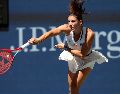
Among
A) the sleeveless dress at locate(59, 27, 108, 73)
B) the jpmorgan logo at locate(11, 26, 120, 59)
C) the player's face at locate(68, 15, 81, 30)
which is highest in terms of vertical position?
the player's face at locate(68, 15, 81, 30)

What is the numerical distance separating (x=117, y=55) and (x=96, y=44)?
35 cm

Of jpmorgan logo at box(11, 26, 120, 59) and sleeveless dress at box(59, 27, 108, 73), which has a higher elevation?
jpmorgan logo at box(11, 26, 120, 59)

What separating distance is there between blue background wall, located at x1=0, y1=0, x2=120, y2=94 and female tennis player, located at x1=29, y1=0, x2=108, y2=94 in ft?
4.13

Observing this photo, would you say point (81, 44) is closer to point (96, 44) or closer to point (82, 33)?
point (82, 33)

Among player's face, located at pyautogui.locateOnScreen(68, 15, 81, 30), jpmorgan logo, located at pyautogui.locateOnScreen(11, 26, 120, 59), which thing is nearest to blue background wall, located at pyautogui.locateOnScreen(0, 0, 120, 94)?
jpmorgan logo, located at pyautogui.locateOnScreen(11, 26, 120, 59)

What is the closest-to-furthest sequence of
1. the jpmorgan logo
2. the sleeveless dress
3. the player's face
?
the player's face → the sleeveless dress → the jpmorgan logo

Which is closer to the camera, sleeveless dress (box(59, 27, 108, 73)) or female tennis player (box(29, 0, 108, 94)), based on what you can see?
female tennis player (box(29, 0, 108, 94))

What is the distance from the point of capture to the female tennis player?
6.39 meters

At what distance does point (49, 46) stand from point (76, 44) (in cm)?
145

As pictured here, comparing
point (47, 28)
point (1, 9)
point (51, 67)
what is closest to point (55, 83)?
point (51, 67)

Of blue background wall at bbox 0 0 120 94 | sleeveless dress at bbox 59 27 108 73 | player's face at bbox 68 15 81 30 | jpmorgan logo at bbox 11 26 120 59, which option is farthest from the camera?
jpmorgan logo at bbox 11 26 120 59

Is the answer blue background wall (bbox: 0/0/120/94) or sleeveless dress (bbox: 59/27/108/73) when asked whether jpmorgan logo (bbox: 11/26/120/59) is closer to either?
blue background wall (bbox: 0/0/120/94)

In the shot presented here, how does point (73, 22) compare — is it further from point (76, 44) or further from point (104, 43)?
point (104, 43)

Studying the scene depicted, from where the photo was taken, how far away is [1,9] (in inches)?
310
